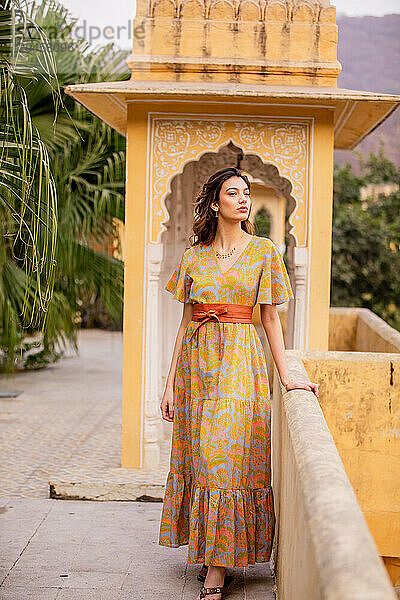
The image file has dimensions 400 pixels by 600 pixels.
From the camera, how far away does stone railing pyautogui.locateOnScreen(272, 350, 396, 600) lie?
171 centimetres

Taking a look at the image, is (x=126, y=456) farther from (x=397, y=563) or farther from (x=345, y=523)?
(x=345, y=523)

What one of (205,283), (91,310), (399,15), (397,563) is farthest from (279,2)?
(399,15)

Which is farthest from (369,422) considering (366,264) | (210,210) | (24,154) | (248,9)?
(366,264)

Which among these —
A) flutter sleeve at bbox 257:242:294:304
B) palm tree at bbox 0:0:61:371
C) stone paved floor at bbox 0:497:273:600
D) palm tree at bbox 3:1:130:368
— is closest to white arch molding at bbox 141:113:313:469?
stone paved floor at bbox 0:497:273:600

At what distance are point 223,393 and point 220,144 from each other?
2749 millimetres

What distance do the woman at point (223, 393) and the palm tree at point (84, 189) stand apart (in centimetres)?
572

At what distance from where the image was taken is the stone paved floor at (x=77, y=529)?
428 centimetres

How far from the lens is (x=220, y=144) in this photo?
6258 mm

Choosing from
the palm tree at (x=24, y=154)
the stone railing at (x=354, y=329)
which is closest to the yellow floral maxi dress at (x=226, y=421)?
the palm tree at (x=24, y=154)

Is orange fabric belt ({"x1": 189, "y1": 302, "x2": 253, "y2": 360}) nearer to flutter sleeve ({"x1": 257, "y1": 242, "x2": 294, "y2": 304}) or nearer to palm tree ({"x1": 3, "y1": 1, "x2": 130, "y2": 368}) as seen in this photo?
flutter sleeve ({"x1": 257, "y1": 242, "x2": 294, "y2": 304})

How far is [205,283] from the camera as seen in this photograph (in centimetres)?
409

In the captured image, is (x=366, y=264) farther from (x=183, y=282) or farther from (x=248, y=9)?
(x=183, y=282)

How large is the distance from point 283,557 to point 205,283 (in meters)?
1.31

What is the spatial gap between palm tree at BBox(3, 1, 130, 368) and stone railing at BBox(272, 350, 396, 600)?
22.1ft
